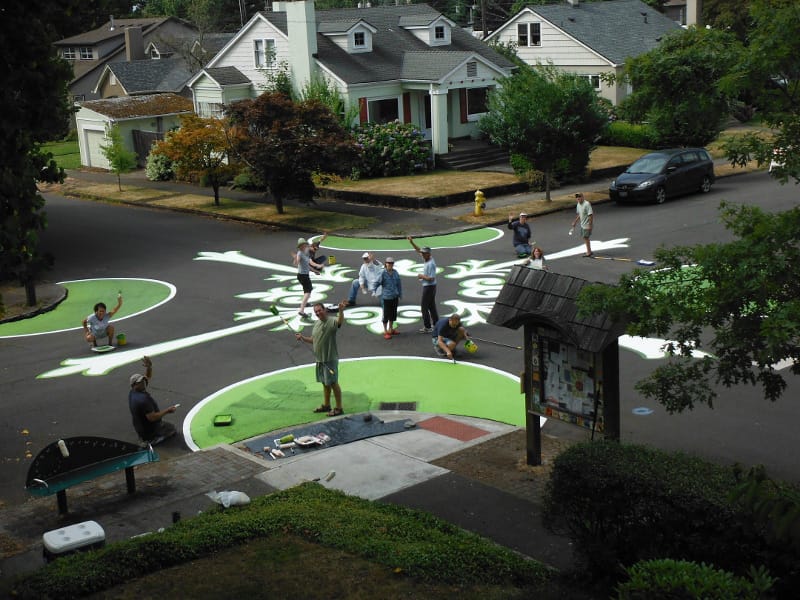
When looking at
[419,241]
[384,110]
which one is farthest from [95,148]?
[419,241]

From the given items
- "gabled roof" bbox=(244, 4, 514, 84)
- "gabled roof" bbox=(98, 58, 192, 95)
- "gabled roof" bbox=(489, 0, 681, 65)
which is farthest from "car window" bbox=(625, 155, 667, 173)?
"gabled roof" bbox=(98, 58, 192, 95)

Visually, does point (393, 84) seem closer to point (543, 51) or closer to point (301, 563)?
point (543, 51)

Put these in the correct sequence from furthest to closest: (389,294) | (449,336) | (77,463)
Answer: (389,294)
(449,336)
(77,463)

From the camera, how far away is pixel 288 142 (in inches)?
1255

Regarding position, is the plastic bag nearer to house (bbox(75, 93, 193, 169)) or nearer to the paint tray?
the paint tray

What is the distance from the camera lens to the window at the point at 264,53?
4303cm

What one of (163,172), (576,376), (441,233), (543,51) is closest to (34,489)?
(576,376)

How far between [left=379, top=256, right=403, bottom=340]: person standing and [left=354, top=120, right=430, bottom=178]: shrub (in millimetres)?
20282

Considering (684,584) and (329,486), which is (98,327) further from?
(684,584)

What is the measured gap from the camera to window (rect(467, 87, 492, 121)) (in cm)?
4553

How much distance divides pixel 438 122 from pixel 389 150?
9.72 feet

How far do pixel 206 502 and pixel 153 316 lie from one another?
1066 centimetres

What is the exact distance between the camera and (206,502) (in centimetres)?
1213

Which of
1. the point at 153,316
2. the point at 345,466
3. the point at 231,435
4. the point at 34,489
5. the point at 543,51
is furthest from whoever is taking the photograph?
the point at 543,51
